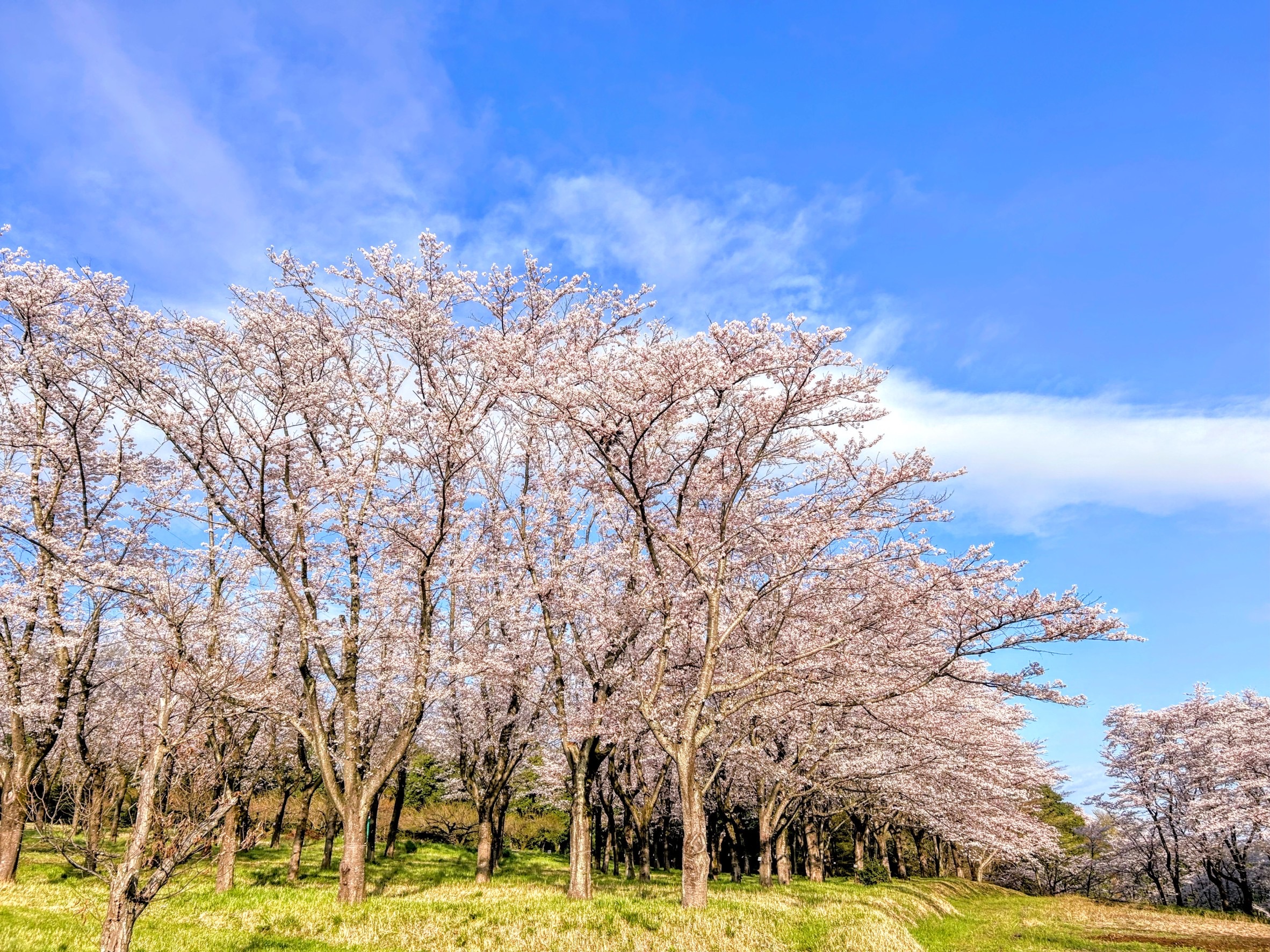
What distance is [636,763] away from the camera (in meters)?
25.6

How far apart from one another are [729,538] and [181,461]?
1655 centimetres

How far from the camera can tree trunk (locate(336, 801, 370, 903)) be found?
55.1 ft

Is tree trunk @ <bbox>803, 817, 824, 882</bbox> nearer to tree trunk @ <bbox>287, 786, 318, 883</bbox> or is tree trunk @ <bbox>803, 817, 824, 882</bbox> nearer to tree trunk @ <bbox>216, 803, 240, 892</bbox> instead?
tree trunk @ <bbox>287, 786, 318, 883</bbox>

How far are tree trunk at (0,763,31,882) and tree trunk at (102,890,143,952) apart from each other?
13137mm

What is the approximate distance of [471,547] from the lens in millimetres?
20766

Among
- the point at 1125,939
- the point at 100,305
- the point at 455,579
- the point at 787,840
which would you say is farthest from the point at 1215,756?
the point at 100,305

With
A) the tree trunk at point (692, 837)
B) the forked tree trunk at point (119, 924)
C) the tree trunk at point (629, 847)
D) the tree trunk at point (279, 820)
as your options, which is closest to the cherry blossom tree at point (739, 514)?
the tree trunk at point (692, 837)

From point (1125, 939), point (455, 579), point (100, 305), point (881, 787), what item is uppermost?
point (100, 305)

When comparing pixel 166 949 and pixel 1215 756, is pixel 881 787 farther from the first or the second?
pixel 166 949

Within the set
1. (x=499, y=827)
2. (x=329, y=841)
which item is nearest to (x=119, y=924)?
(x=329, y=841)

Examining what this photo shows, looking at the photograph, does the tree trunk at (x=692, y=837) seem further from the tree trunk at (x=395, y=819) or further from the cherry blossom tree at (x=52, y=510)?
the tree trunk at (x=395, y=819)

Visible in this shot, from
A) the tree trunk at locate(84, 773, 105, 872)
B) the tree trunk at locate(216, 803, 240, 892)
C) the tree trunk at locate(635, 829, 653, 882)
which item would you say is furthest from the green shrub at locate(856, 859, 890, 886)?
the tree trunk at locate(84, 773, 105, 872)

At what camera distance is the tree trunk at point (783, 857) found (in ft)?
93.7

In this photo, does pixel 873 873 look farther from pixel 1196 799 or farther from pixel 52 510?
pixel 52 510
